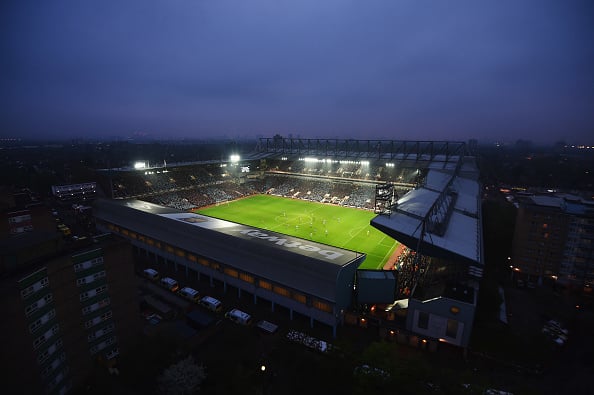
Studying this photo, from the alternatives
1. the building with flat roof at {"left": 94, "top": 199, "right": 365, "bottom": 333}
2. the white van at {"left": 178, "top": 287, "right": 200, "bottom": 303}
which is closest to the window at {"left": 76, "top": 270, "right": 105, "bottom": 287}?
the white van at {"left": 178, "top": 287, "right": 200, "bottom": 303}

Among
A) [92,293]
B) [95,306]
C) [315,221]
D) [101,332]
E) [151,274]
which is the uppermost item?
[92,293]

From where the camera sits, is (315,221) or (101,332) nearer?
(101,332)

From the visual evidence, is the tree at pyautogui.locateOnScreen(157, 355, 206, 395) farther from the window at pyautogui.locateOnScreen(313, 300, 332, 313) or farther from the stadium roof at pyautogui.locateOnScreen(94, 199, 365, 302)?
the stadium roof at pyautogui.locateOnScreen(94, 199, 365, 302)

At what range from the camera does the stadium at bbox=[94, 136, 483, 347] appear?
931 inches

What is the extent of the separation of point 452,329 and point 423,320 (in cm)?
207

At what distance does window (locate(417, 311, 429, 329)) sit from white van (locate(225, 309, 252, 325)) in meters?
14.1

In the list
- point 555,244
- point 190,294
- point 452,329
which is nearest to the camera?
point 452,329

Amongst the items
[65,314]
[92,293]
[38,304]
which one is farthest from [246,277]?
[38,304]

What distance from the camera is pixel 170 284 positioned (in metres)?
30.0

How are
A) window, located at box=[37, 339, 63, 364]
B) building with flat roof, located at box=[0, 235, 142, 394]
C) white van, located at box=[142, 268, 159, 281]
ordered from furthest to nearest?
white van, located at box=[142, 268, 159, 281] → window, located at box=[37, 339, 63, 364] → building with flat roof, located at box=[0, 235, 142, 394]

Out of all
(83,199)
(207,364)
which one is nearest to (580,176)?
(207,364)

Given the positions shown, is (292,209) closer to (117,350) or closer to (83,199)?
(117,350)

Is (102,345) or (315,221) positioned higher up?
(102,345)

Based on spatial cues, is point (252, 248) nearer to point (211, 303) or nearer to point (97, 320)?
point (211, 303)
